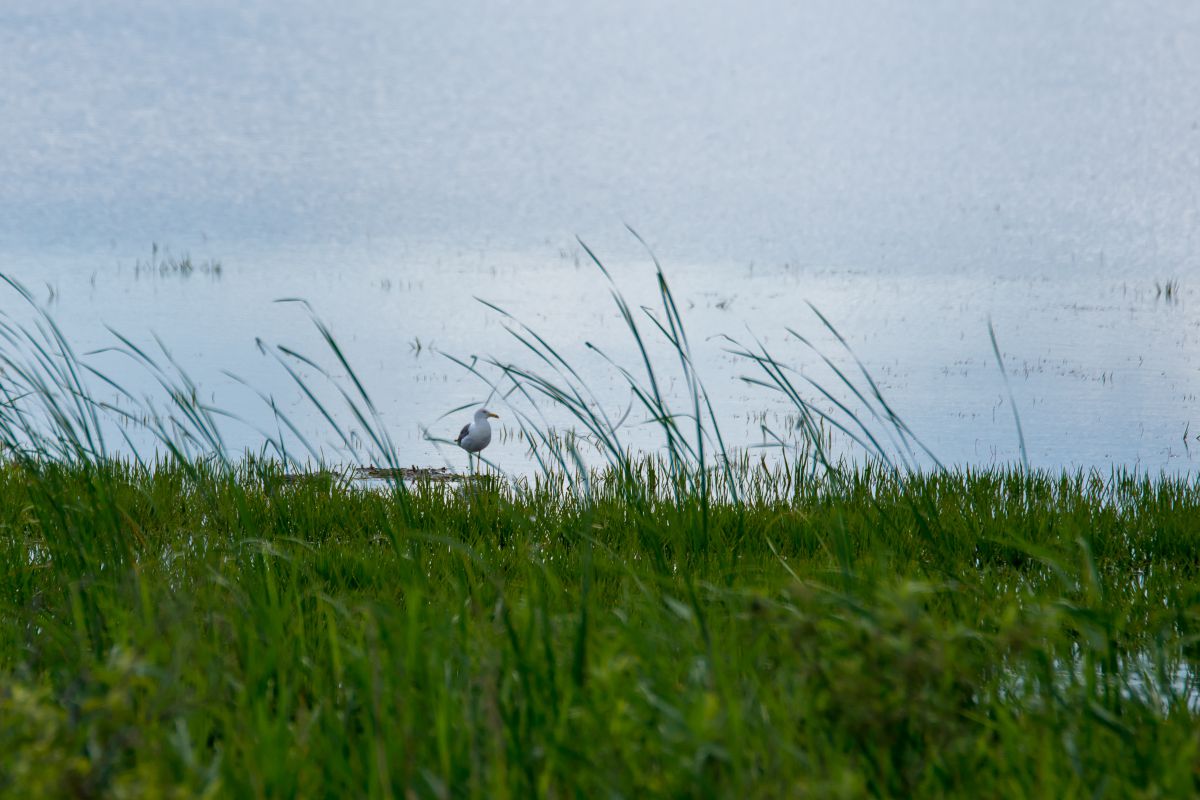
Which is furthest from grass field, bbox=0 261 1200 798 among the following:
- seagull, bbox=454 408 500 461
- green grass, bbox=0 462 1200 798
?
seagull, bbox=454 408 500 461

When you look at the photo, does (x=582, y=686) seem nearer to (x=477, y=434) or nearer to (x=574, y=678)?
(x=574, y=678)

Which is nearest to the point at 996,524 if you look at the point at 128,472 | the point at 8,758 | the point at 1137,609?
the point at 1137,609

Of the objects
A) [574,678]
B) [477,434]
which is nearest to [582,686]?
[574,678]

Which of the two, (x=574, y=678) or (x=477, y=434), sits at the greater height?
(x=477, y=434)

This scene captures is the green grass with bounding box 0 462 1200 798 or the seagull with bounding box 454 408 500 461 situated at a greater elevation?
the seagull with bounding box 454 408 500 461

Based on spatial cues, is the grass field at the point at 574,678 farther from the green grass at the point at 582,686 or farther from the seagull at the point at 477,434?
the seagull at the point at 477,434

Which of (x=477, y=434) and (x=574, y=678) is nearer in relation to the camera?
(x=574, y=678)

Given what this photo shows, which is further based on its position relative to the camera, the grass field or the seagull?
the seagull

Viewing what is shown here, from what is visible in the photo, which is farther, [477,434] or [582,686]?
[477,434]

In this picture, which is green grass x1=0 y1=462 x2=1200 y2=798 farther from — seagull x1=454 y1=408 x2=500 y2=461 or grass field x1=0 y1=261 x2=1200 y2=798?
seagull x1=454 y1=408 x2=500 y2=461

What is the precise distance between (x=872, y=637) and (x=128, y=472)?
5.44m

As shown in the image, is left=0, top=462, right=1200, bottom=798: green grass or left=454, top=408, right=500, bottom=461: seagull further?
left=454, top=408, right=500, bottom=461: seagull

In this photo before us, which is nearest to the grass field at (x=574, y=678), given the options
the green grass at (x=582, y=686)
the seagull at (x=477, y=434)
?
the green grass at (x=582, y=686)

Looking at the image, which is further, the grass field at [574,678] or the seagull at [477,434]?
the seagull at [477,434]
